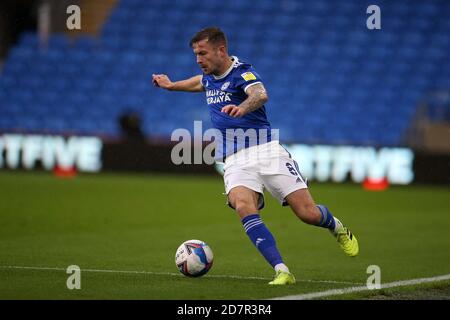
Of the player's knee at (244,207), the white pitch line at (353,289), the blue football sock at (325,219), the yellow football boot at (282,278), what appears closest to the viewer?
the white pitch line at (353,289)

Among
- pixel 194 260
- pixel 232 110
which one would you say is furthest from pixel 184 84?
pixel 194 260

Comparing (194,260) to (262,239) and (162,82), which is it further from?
(162,82)

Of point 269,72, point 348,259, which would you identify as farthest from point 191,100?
point 348,259

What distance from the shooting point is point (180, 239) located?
11.9m

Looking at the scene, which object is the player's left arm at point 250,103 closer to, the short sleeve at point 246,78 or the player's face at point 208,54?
the short sleeve at point 246,78

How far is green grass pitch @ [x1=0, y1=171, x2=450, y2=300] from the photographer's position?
7.89 meters

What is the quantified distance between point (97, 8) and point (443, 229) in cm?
1810

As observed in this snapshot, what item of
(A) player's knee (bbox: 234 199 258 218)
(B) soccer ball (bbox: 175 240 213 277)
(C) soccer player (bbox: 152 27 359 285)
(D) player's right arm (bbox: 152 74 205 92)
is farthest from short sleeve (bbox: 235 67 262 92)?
(B) soccer ball (bbox: 175 240 213 277)

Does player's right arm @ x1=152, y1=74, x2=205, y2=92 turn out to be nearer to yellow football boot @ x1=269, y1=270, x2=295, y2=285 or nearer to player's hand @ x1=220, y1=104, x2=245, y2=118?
player's hand @ x1=220, y1=104, x2=245, y2=118

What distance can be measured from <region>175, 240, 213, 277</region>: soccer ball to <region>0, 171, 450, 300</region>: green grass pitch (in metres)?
0.10

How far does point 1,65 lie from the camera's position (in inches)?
1160

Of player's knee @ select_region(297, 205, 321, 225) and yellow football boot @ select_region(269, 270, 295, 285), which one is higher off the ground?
player's knee @ select_region(297, 205, 321, 225)

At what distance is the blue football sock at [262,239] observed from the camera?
26.1 ft

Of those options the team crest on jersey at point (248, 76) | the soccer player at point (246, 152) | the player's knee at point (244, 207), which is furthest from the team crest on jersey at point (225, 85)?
the player's knee at point (244, 207)
